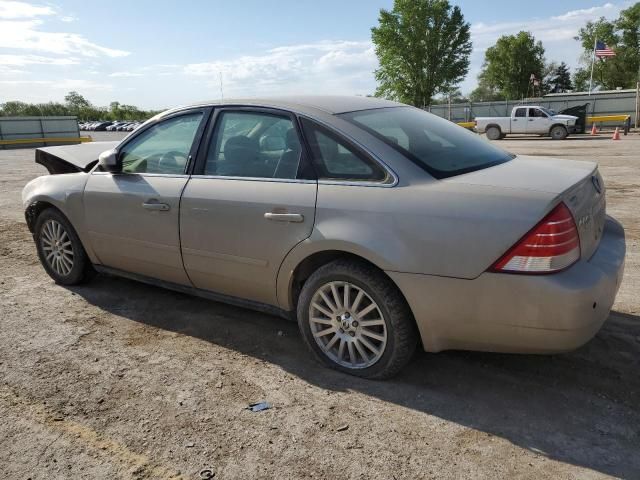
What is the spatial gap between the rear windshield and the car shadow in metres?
1.20

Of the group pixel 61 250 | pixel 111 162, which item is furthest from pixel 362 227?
pixel 61 250

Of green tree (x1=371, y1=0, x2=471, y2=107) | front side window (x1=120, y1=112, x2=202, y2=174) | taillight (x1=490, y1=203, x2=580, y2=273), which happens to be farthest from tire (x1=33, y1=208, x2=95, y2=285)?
green tree (x1=371, y1=0, x2=471, y2=107)

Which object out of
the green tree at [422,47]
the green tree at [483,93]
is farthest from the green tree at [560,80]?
the green tree at [422,47]

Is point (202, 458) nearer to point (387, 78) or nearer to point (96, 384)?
point (96, 384)

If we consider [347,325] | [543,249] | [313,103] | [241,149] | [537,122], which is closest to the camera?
[543,249]

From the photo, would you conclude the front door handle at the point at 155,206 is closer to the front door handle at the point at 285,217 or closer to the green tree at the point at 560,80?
the front door handle at the point at 285,217

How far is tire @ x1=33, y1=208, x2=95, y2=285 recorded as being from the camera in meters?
4.56

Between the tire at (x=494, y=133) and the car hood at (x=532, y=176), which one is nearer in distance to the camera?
the car hood at (x=532, y=176)

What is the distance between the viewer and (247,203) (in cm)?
328

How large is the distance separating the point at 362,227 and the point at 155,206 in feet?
5.47

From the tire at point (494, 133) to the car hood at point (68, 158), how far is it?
25.7 meters

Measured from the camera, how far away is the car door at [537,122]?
2655 cm

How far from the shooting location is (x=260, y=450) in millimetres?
2510

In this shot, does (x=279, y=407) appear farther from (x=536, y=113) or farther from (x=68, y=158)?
(x=536, y=113)
